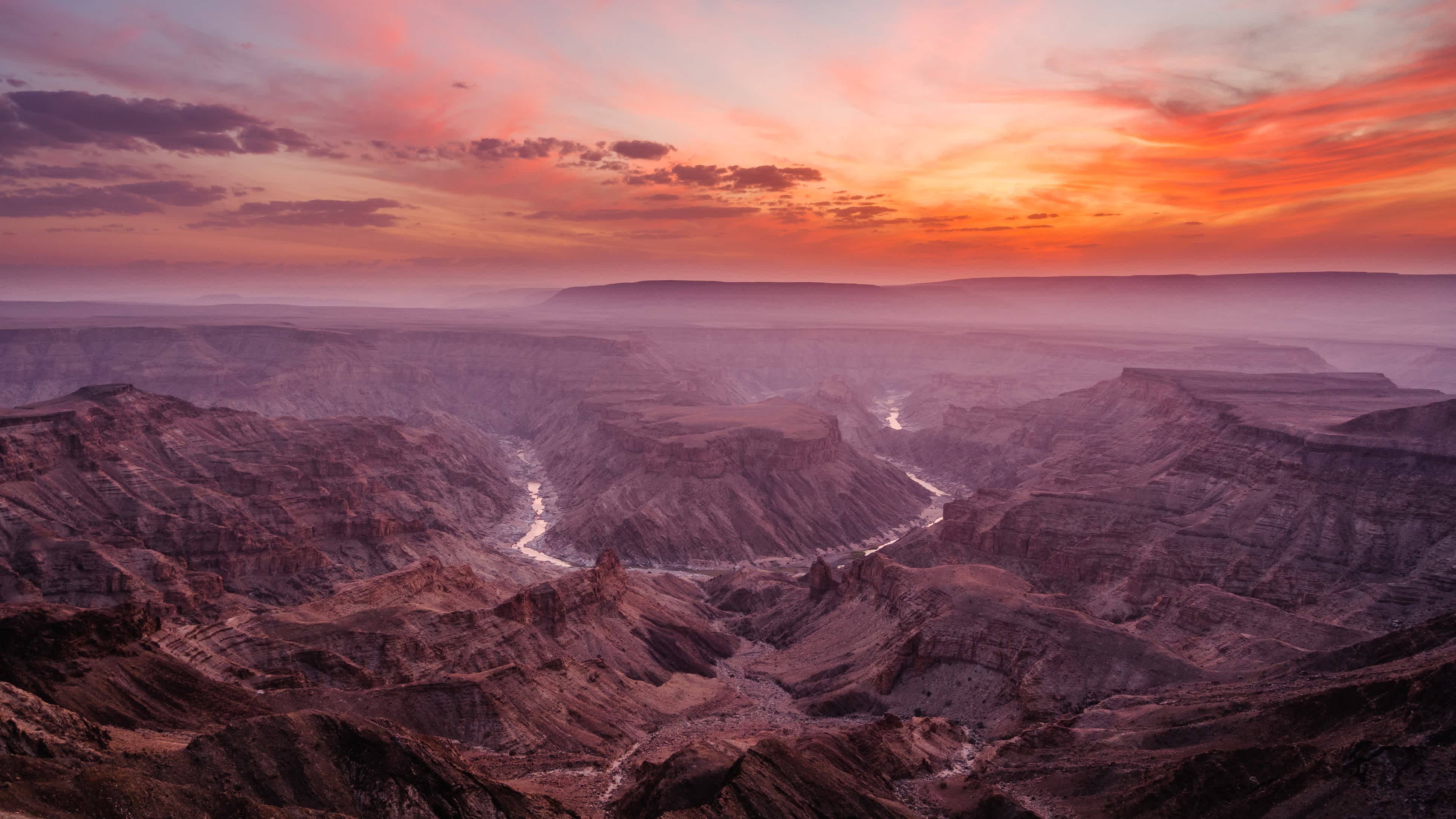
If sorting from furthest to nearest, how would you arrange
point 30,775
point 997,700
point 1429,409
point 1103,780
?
point 1429,409 < point 997,700 < point 1103,780 < point 30,775

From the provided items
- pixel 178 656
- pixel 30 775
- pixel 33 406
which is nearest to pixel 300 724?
pixel 30 775

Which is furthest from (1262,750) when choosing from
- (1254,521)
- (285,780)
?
(1254,521)

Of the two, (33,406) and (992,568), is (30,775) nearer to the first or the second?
(992,568)

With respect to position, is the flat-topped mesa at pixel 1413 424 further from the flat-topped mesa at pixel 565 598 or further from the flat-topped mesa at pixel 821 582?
the flat-topped mesa at pixel 565 598

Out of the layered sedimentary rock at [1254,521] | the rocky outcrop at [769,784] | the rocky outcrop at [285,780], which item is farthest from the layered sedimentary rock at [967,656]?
the rocky outcrop at [285,780]

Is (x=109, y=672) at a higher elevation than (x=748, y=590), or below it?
higher

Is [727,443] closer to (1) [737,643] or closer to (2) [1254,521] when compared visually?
(1) [737,643]

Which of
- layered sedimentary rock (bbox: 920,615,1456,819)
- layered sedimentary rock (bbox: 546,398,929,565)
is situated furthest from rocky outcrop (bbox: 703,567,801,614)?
layered sedimentary rock (bbox: 920,615,1456,819)

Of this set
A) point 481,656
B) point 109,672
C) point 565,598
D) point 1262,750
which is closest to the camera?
point 109,672
